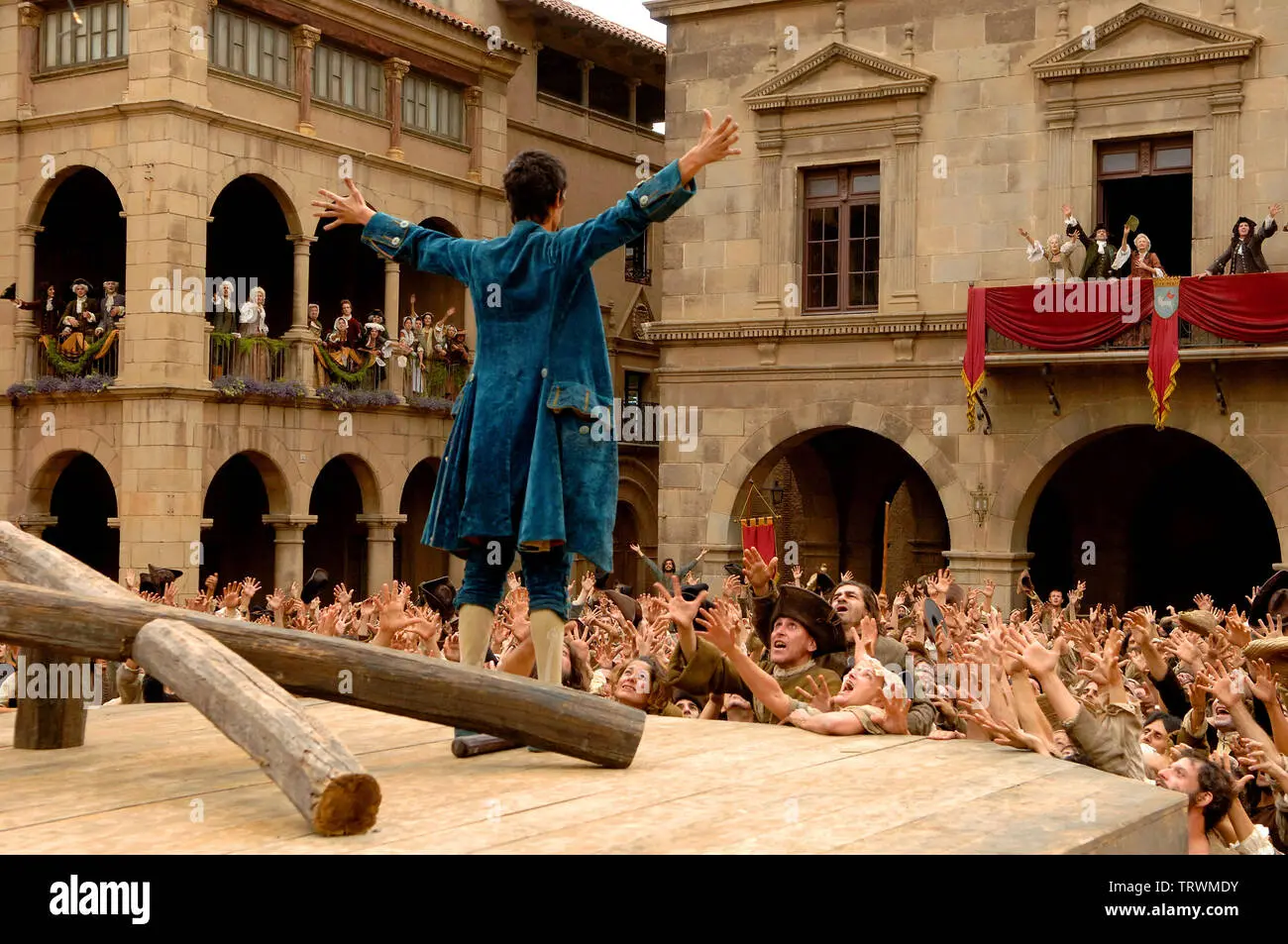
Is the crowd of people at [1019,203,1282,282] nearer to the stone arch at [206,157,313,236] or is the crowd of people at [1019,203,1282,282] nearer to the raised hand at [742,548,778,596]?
the stone arch at [206,157,313,236]

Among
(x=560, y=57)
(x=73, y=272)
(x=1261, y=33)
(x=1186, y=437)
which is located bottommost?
(x=1186, y=437)

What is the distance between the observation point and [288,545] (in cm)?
2589

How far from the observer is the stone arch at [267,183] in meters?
24.2

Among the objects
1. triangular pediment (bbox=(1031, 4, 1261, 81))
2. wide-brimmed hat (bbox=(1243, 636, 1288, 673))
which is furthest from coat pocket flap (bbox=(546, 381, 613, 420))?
triangular pediment (bbox=(1031, 4, 1261, 81))

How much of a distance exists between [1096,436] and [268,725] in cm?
1815

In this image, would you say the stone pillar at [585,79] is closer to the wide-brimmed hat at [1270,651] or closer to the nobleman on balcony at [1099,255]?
Result: the nobleman on balcony at [1099,255]

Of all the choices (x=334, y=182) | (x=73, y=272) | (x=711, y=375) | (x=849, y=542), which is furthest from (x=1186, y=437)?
(x=73, y=272)

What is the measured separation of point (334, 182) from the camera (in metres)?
26.6

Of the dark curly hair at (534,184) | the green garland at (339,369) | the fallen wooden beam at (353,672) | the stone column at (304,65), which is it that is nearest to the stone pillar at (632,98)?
the stone column at (304,65)

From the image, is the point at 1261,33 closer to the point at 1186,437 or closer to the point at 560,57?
the point at 1186,437

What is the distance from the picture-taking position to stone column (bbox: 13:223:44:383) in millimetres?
24734

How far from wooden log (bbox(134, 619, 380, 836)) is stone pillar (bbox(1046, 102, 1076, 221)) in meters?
17.8

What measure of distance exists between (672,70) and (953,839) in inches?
807

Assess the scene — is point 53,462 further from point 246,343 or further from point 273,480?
point 246,343
